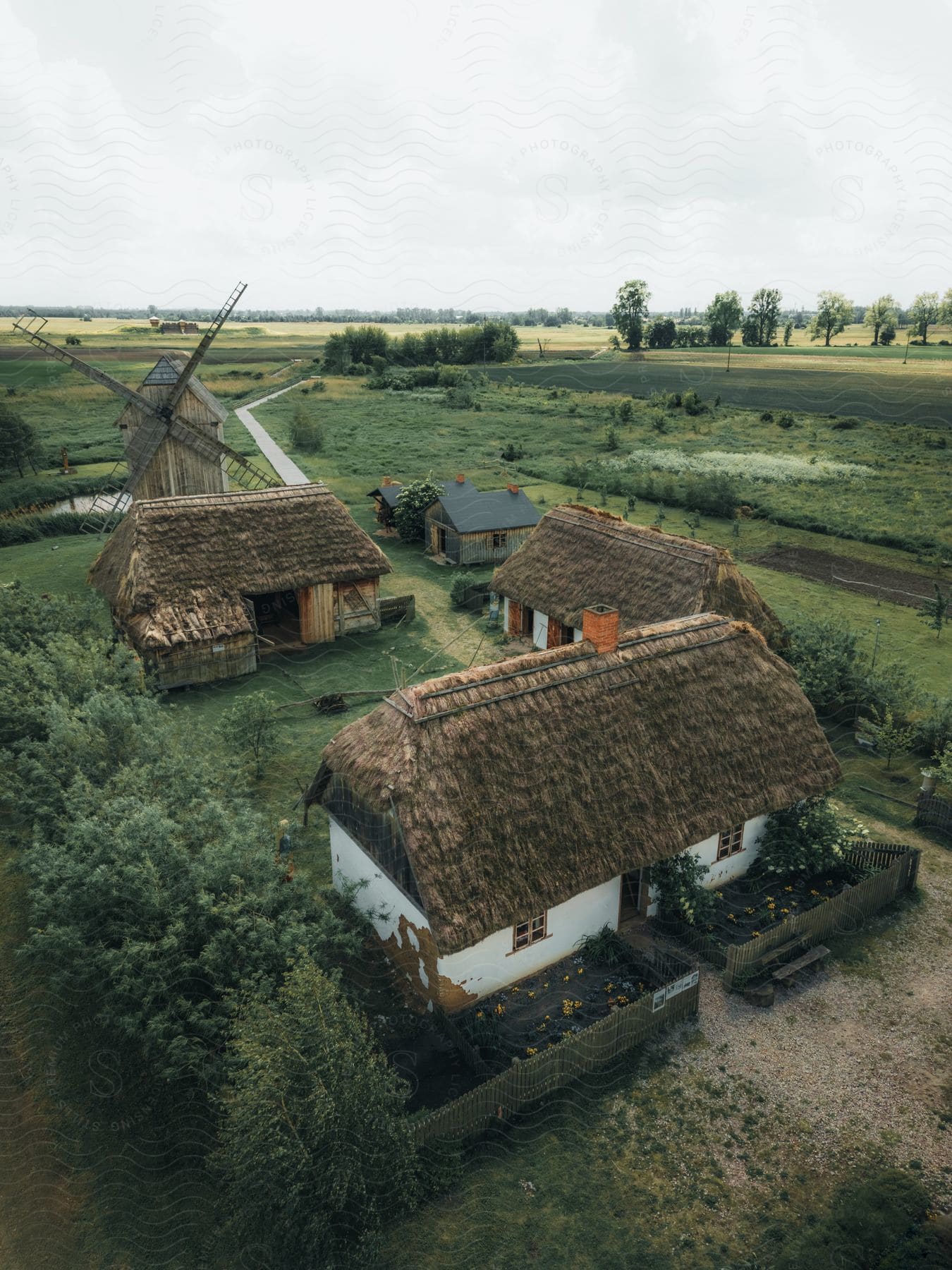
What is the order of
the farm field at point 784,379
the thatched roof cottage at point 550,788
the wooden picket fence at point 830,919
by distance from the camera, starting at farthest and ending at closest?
1. the farm field at point 784,379
2. the wooden picket fence at point 830,919
3. the thatched roof cottage at point 550,788

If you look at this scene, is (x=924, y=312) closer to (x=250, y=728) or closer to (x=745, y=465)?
(x=745, y=465)

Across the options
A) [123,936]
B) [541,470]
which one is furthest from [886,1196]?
[541,470]

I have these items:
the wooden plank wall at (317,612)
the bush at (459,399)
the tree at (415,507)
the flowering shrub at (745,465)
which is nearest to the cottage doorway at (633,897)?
the wooden plank wall at (317,612)

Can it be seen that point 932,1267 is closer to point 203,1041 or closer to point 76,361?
point 203,1041

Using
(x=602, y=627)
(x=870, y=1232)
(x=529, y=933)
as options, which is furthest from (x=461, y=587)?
(x=870, y=1232)

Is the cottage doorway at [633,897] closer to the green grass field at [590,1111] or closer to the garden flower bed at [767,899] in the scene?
the garden flower bed at [767,899]

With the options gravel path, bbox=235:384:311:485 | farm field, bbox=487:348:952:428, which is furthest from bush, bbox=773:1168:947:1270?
farm field, bbox=487:348:952:428
